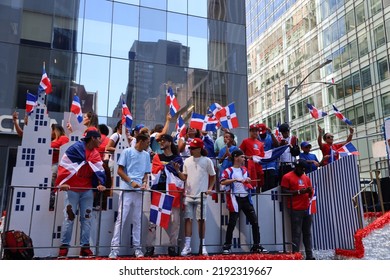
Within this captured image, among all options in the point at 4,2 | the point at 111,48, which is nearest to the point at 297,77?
the point at 111,48

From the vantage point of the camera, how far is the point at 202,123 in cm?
961

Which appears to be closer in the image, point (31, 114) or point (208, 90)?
point (31, 114)

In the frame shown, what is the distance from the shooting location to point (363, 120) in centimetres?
→ 3588

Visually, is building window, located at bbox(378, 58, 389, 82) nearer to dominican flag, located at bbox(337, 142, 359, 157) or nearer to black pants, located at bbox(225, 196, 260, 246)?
dominican flag, located at bbox(337, 142, 359, 157)

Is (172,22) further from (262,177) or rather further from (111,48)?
(262,177)

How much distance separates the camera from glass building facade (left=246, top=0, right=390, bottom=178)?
34.4 meters

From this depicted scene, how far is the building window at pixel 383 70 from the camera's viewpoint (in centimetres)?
3299

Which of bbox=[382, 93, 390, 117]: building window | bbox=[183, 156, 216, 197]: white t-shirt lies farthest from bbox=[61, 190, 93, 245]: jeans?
bbox=[382, 93, 390, 117]: building window

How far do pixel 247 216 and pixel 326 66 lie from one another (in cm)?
3894

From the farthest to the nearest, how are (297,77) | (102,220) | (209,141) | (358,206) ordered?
(297,77) → (209,141) → (358,206) → (102,220)

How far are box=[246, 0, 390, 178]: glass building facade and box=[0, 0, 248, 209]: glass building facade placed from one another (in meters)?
7.01

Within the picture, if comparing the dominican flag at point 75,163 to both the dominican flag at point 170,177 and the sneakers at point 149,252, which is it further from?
the sneakers at point 149,252

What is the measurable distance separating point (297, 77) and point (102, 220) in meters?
44.1

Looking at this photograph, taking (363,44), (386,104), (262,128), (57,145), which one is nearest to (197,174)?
(57,145)
